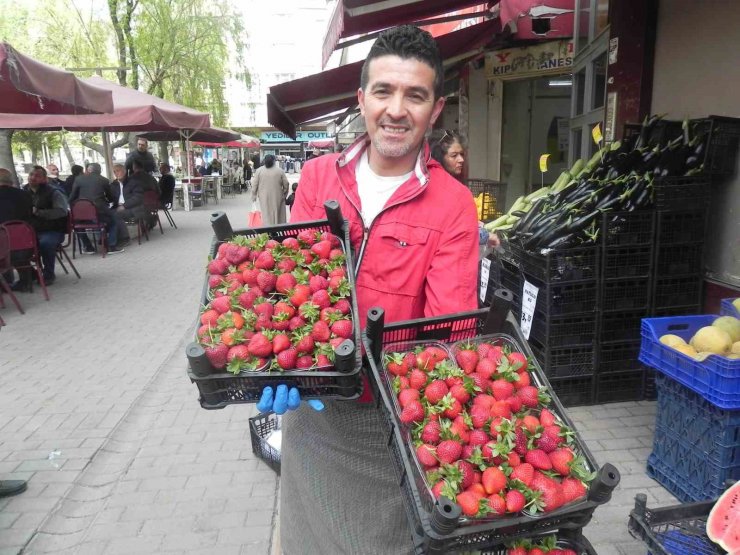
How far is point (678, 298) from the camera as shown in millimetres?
4102

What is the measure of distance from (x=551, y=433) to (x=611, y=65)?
15.7ft

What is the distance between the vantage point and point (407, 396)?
149 centimetres

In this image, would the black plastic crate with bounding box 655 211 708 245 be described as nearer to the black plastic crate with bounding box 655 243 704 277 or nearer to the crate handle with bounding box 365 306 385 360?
the black plastic crate with bounding box 655 243 704 277

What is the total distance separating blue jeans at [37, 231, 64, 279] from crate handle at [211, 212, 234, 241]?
7899 mm

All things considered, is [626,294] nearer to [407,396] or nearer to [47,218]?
[407,396]

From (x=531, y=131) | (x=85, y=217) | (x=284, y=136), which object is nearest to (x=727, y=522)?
(x=531, y=131)

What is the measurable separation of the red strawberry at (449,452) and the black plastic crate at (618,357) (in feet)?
10.2

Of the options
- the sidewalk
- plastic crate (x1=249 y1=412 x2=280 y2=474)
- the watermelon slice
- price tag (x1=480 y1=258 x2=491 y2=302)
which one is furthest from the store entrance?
the watermelon slice

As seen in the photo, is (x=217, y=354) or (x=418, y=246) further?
(x=418, y=246)

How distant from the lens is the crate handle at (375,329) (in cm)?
154

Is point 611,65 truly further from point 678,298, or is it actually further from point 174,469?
point 174,469

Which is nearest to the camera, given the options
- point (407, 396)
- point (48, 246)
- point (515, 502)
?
point (515, 502)

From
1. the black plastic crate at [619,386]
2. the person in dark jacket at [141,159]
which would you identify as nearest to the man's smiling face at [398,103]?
the black plastic crate at [619,386]

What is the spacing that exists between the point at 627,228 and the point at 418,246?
2537mm
